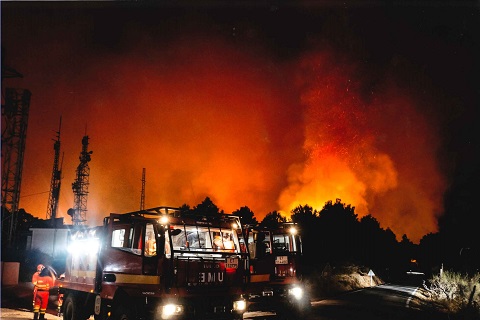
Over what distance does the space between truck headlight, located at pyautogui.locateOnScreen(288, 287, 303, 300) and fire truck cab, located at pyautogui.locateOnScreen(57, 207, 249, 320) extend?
7.71ft

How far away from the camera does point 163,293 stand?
8445mm

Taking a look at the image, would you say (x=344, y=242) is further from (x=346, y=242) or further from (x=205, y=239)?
(x=205, y=239)

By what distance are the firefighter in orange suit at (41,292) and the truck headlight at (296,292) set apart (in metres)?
7.29

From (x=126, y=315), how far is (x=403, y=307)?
13.8 m

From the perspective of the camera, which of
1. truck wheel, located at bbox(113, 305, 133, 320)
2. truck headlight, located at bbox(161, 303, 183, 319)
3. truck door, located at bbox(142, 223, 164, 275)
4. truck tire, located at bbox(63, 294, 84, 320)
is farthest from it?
truck tire, located at bbox(63, 294, 84, 320)

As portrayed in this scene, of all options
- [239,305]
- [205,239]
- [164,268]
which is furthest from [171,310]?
[205,239]

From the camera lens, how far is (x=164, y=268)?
860 cm

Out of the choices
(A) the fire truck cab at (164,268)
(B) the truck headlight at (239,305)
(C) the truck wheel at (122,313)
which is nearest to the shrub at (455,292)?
(B) the truck headlight at (239,305)

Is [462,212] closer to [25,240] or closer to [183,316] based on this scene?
[183,316]

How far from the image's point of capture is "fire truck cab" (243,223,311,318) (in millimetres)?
11070

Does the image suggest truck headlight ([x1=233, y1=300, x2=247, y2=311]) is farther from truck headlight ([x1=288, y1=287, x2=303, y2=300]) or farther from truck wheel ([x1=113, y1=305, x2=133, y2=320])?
truck headlight ([x1=288, y1=287, x2=303, y2=300])

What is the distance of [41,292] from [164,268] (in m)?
6.43

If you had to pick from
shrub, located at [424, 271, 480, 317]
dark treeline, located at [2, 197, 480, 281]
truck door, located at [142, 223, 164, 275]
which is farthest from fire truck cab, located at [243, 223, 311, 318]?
dark treeline, located at [2, 197, 480, 281]

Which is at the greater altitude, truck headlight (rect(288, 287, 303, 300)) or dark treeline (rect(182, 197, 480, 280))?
dark treeline (rect(182, 197, 480, 280))
